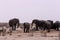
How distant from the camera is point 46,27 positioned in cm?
2859

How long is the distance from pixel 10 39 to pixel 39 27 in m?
15.3

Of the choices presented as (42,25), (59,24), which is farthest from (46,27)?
(59,24)

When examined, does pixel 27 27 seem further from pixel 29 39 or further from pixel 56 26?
pixel 29 39

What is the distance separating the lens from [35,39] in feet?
48.6

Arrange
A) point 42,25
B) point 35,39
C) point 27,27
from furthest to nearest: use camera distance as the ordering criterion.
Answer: point 42,25 → point 27,27 → point 35,39

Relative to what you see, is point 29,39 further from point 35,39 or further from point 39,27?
point 39,27

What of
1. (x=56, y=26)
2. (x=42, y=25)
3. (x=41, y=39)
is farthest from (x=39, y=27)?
(x=41, y=39)

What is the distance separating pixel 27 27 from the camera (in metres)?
27.2

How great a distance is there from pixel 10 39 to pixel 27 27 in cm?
A: 1210

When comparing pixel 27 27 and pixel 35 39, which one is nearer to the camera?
pixel 35 39

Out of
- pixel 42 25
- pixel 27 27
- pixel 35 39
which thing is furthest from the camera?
pixel 42 25

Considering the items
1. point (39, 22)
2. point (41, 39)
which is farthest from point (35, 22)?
point (41, 39)

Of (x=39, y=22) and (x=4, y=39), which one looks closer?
(x=4, y=39)

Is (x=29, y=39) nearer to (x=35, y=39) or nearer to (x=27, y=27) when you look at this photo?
(x=35, y=39)
